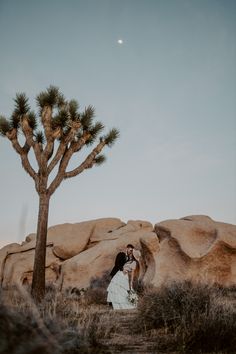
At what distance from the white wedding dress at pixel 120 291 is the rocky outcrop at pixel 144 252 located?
54.1 inches

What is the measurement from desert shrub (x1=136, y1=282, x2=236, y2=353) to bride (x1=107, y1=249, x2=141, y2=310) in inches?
114

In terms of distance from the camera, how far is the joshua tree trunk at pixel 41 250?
9.45m

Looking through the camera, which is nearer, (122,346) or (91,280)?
(122,346)

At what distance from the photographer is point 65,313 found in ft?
16.5

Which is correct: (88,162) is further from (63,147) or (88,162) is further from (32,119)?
(32,119)

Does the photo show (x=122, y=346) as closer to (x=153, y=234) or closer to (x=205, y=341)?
(x=205, y=341)

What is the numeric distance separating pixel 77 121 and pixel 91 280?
5885 mm

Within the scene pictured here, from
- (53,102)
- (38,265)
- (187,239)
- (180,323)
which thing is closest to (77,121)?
(53,102)

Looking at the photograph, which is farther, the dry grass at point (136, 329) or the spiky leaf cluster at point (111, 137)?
the spiky leaf cluster at point (111, 137)

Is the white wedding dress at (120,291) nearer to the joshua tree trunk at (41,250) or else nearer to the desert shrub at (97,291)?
the desert shrub at (97,291)

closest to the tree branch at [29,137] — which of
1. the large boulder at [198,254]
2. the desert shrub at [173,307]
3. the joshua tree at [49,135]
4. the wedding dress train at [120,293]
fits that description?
the joshua tree at [49,135]

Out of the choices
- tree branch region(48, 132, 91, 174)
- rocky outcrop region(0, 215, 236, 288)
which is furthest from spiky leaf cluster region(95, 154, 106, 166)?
rocky outcrop region(0, 215, 236, 288)

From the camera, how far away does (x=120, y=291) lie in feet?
28.8

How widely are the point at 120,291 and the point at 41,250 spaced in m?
2.61
